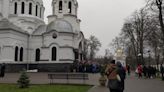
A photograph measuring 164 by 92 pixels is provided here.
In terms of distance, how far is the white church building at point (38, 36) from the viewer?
43.3 m

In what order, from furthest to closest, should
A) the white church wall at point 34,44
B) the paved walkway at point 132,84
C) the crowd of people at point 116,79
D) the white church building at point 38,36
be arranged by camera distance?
1. the white church wall at point 34,44
2. the white church building at point 38,36
3. the paved walkway at point 132,84
4. the crowd of people at point 116,79

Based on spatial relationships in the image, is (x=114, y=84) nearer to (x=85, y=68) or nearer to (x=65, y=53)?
(x=85, y=68)

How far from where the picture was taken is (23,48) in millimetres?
47344

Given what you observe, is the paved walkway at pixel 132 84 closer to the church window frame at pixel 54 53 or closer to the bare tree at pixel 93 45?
the church window frame at pixel 54 53

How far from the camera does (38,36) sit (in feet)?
160

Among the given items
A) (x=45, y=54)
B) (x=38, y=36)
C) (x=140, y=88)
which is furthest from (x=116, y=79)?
(x=38, y=36)

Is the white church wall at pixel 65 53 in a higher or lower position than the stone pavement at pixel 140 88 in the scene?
higher

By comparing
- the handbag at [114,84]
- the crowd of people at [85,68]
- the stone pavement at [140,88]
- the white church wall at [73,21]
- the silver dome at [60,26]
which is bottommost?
the stone pavement at [140,88]

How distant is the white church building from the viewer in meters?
43.3

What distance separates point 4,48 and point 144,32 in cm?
2289

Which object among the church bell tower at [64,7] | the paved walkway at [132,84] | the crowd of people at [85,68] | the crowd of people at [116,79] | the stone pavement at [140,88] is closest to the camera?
the crowd of people at [116,79]

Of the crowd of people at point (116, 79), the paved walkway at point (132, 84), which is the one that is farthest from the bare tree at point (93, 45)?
the crowd of people at point (116, 79)

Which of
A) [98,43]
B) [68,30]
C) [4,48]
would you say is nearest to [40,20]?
[68,30]

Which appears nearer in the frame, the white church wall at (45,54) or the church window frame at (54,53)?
the church window frame at (54,53)
